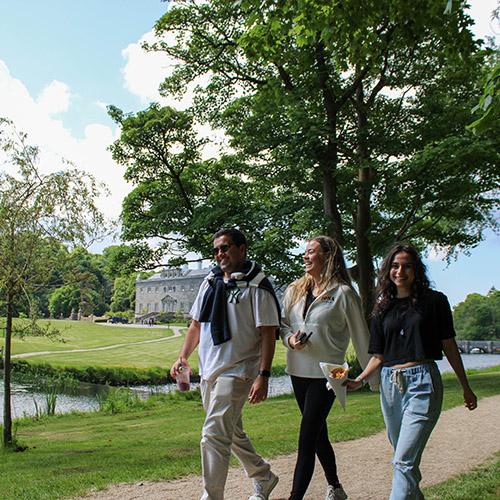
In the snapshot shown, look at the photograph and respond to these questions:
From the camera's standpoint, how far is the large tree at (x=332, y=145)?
17156 millimetres

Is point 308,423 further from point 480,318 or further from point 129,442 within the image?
point 480,318

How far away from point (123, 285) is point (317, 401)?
328 ft

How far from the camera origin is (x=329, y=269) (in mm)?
4684

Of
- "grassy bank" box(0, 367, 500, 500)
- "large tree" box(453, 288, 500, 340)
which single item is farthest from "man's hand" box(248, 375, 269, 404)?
"large tree" box(453, 288, 500, 340)

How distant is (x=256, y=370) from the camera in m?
4.49

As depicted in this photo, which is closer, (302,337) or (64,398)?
(302,337)

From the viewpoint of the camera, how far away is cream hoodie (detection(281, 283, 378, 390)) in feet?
14.8

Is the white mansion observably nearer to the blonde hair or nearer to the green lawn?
the green lawn

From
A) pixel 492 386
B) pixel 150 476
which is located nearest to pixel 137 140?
pixel 492 386

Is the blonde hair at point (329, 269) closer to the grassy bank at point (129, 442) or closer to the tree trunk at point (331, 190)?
the grassy bank at point (129, 442)

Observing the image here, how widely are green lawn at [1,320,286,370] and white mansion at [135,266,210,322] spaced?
20.0 meters

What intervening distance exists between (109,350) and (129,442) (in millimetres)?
46737

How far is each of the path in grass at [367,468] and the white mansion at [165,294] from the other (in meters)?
85.7

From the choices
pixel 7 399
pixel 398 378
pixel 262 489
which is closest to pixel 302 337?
pixel 398 378
